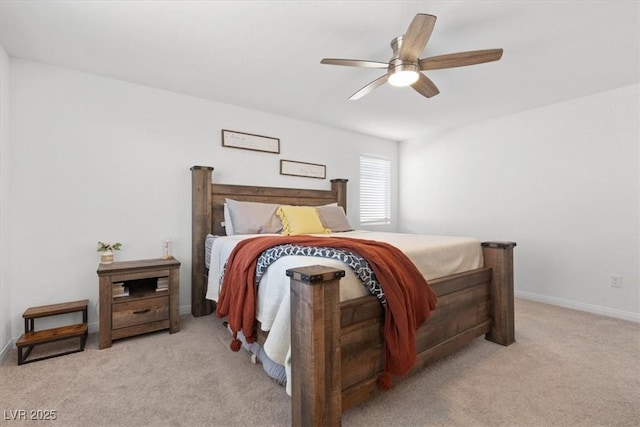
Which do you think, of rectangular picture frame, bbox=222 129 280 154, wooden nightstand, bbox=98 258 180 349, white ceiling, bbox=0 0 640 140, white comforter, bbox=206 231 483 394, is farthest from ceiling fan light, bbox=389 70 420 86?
wooden nightstand, bbox=98 258 180 349

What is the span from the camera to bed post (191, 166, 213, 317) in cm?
309

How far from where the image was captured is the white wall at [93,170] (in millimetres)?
2455

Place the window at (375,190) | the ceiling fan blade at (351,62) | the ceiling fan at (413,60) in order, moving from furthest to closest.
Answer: the window at (375,190) → the ceiling fan blade at (351,62) → the ceiling fan at (413,60)

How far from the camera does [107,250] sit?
2.66m

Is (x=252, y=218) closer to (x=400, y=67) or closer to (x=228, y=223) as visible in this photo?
(x=228, y=223)

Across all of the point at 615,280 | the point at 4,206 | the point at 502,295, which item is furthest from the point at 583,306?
the point at 4,206

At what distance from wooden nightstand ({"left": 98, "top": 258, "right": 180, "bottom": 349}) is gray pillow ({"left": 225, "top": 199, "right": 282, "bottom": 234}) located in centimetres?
71

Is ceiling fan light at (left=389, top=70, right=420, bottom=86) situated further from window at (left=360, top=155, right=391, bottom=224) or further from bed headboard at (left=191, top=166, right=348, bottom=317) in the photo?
window at (left=360, top=155, right=391, bottom=224)

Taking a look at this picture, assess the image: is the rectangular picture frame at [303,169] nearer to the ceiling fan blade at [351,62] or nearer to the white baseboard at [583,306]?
the ceiling fan blade at [351,62]

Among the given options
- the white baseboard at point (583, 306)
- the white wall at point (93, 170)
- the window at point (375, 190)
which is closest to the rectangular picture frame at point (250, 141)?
the white wall at point (93, 170)

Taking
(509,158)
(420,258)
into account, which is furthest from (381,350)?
(509,158)

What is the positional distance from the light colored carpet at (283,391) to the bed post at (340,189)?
249cm

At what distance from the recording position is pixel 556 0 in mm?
1804

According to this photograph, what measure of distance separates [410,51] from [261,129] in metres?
2.24
